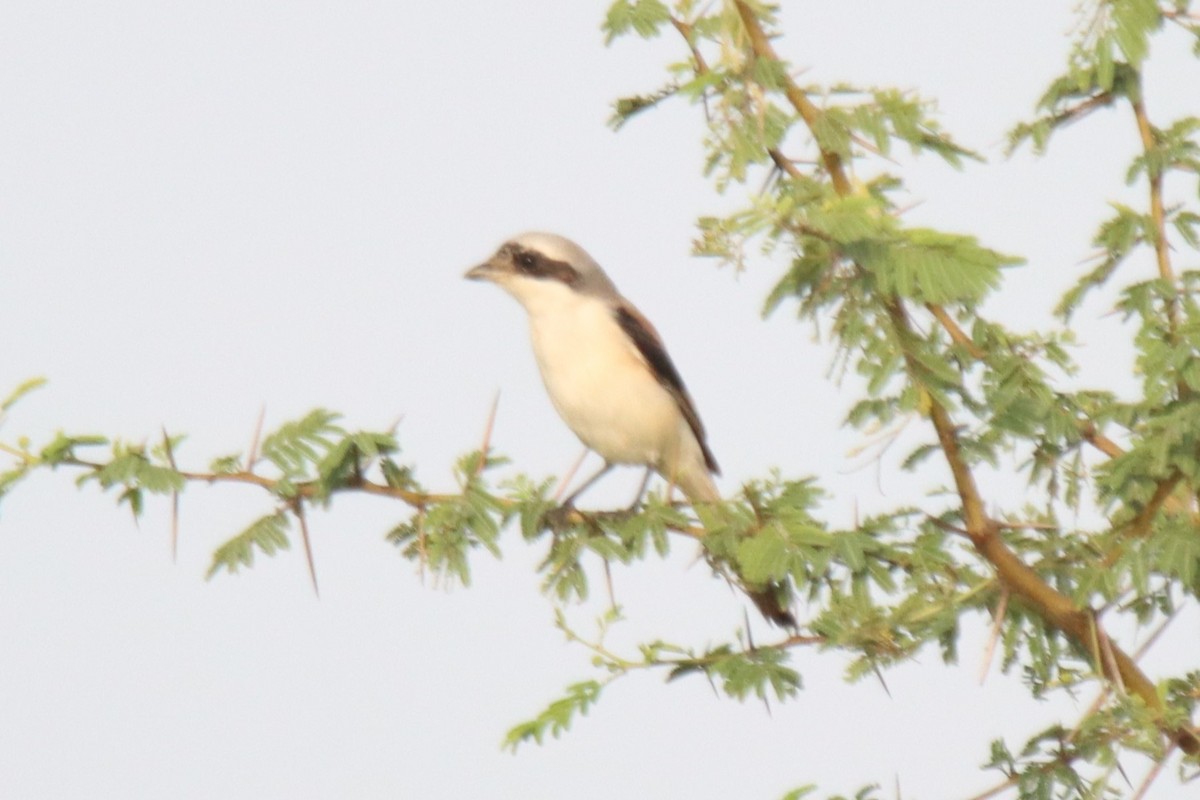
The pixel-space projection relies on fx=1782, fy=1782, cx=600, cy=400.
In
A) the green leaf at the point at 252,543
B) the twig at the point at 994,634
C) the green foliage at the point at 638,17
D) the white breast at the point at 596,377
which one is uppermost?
the white breast at the point at 596,377

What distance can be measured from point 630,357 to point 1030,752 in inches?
109

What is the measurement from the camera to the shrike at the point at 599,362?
604cm

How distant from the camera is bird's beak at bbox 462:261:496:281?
20.8 feet

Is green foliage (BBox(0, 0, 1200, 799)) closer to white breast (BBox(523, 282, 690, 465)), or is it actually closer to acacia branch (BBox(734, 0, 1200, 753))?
acacia branch (BBox(734, 0, 1200, 753))

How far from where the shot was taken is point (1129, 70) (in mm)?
3836

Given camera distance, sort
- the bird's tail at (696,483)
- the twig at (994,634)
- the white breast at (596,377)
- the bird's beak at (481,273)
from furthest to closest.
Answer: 1. the bird's tail at (696,483)
2. the bird's beak at (481,273)
3. the white breast at (596,377)
4. the twig at (994,634)

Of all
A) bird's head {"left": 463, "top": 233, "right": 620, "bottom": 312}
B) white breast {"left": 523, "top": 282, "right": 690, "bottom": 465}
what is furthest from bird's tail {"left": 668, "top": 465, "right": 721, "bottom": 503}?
bird's head {"left": 463, "top": 233, "right": 620, "bottom": 312}

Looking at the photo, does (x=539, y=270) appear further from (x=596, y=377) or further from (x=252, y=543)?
(x=252, y=543)

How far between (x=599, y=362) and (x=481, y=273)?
0.62 m

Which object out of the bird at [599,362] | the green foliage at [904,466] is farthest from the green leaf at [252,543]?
the bird at [599,362]

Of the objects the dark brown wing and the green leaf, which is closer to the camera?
the green leaf

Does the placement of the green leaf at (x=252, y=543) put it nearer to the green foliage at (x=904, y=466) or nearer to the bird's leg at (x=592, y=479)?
the green foliage at (x=904, y=466)

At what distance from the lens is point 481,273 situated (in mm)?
6355

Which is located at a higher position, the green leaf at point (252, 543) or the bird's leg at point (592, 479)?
the bird's leg at point (592, 479)
